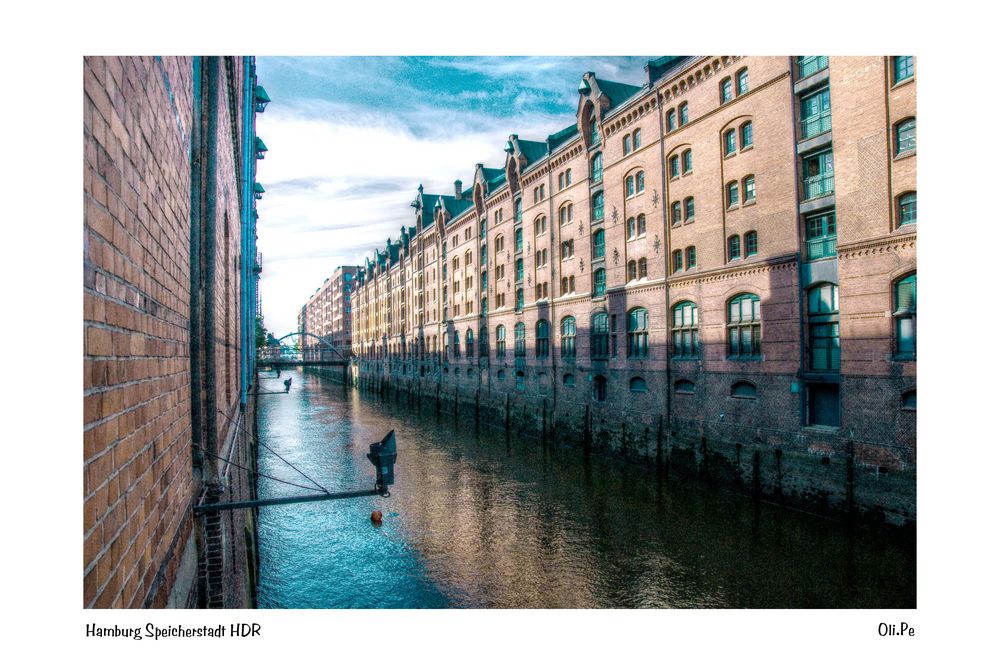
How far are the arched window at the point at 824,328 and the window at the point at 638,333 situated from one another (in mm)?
7842

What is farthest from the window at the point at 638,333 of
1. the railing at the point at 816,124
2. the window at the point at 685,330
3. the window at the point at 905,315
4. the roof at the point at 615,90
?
the window at the point at 905,315

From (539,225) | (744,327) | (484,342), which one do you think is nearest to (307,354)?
(484,342)

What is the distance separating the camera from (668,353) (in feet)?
78.7

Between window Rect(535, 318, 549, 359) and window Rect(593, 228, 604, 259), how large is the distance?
604cm

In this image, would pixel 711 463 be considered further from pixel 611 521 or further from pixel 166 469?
pixel 166 469

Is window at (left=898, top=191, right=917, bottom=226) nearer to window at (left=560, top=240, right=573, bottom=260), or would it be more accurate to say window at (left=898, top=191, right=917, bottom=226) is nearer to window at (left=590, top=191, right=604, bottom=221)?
window at (left=590, top=191, right=604, bottom=221)

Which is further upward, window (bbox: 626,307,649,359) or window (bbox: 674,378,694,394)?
window (bbox: 626,307,649,359)

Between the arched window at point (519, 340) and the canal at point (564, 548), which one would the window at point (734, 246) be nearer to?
the canal at point (564, 548)

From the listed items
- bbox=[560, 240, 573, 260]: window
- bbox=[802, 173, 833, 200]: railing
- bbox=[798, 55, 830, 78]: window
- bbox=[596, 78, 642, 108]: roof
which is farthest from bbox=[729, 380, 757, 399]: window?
bbox=[596, 78, 642, 108]: roof

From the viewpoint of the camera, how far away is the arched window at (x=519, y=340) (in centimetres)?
3738

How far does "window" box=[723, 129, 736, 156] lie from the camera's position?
70.7ft

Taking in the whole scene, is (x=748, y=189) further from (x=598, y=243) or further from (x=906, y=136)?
(x=598, y=243)
